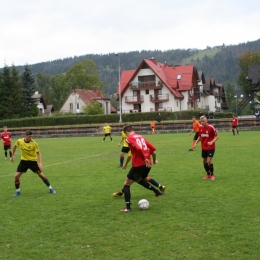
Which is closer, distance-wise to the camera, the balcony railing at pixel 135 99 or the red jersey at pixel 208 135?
the red jersey at pixel 208 135

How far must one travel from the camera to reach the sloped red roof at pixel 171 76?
67750mm

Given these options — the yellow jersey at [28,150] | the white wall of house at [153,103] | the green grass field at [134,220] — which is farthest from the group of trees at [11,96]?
→ the yellow jersey at [28,150]

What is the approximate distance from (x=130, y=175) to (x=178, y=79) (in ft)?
209

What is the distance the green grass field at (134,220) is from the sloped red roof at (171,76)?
181 ft

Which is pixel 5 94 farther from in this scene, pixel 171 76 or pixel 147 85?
pixel 171 76

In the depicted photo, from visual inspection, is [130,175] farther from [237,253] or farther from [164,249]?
[237,253]

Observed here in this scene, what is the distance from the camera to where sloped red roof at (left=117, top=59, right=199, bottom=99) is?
222 feet

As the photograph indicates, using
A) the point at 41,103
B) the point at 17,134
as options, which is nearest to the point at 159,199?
the point at 17,134

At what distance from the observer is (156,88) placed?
68.3 metres

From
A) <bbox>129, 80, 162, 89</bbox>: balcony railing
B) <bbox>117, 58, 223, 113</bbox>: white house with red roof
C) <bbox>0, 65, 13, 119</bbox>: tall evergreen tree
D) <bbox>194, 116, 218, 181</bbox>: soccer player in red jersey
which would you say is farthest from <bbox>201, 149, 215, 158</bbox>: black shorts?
A: <bbox>129, 80, 162, 89</bbox>: balcony railing

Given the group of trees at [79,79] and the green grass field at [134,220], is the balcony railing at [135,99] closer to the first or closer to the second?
the group of trees at [79,79]

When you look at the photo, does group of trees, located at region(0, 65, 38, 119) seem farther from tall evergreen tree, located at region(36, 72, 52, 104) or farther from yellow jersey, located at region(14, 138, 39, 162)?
yellow jersey, located at region(14, 138, 39, 162)

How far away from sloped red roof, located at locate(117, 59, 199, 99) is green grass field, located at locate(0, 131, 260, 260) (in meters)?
55.2

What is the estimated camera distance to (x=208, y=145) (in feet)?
40.0
